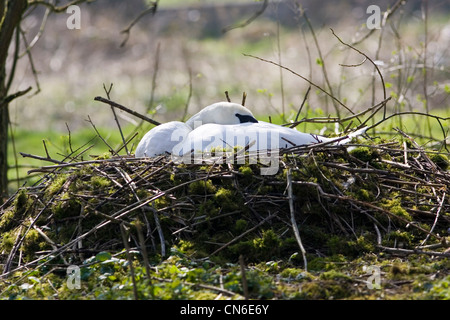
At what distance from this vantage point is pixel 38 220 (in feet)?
16.0

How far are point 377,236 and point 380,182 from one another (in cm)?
68

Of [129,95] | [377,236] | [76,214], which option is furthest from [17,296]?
[129,95]

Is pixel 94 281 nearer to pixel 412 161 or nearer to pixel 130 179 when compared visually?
pixel 130 179

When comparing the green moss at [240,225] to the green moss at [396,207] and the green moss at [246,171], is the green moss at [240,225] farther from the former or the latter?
the green moss at [396,207]

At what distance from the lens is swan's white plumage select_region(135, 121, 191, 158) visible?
17.4 feet

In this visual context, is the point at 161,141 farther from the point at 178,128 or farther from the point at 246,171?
the point at 246,171

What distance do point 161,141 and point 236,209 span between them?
104 centimetres

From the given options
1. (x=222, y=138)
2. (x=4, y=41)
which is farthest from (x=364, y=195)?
(x=4, y=41)

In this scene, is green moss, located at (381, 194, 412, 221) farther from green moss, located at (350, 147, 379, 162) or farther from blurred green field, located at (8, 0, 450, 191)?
blurred green field, located at (8, 0, 450, 191)

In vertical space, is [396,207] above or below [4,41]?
below

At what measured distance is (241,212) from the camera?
4.67 meters

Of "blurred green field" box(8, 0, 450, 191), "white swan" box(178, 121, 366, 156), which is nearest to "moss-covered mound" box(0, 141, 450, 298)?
"white swan" box(178, 121, 366, 156)

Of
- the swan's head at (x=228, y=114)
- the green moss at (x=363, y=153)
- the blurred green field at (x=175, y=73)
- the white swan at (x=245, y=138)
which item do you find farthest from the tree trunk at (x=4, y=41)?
the blurred green field at (x=175, y=73)

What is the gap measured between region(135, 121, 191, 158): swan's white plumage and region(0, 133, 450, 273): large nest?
179 millimetres
